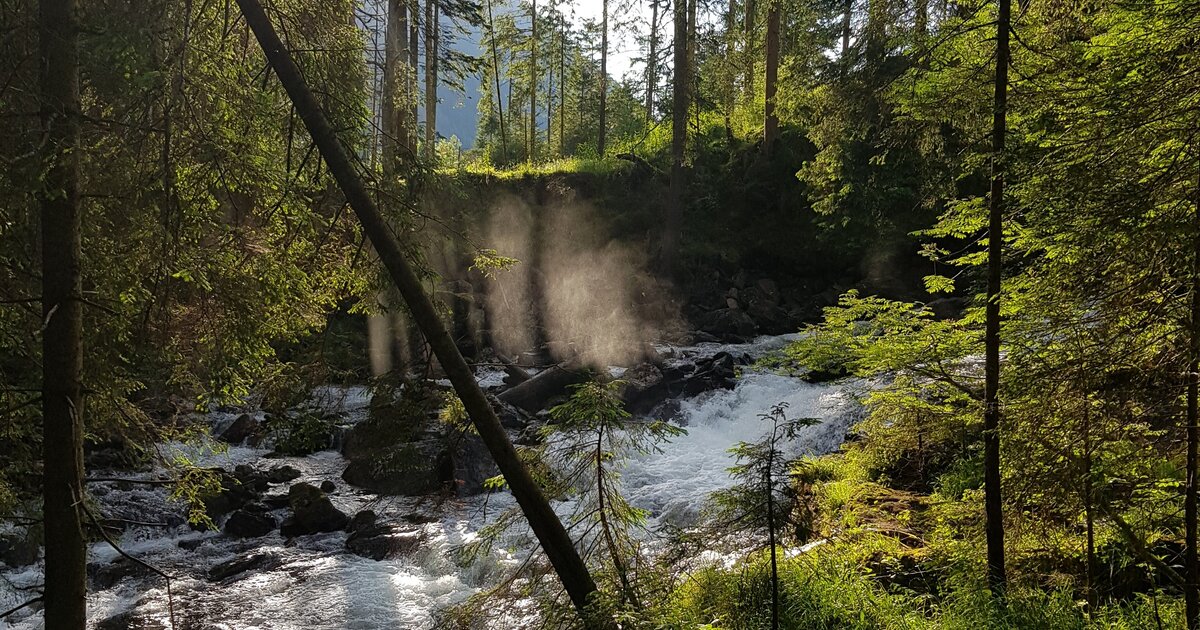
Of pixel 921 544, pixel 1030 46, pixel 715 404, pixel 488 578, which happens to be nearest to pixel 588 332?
pixel 715 404

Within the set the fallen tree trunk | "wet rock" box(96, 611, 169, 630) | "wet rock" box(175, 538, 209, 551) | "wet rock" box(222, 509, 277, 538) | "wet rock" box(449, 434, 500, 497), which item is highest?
the fallen tree trunk

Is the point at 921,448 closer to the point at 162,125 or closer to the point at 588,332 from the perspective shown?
the point at 162,125

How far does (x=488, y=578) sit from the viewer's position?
28.4 feet

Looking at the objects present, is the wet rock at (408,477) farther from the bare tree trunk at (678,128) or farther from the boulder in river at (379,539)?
A: the bare tree trunk at (678,128)

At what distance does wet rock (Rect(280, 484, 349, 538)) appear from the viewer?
9938 millimetres

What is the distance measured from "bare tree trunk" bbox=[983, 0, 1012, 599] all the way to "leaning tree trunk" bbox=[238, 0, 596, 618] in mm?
3295

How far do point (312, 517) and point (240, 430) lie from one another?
503cm

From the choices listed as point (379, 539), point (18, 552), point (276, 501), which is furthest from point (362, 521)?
point (18, 552)

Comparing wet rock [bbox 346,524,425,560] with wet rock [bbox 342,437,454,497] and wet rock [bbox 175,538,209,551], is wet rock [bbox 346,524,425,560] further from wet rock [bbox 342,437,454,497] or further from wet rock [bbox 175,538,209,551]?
wet rock [bbox 175,538,209,551]

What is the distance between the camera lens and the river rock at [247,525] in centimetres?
984

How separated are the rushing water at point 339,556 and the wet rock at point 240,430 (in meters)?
0.43

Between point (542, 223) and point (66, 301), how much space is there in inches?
833

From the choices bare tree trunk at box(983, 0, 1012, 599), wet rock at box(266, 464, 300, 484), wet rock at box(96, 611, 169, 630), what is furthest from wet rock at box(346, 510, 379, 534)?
bare tree trunk at box(983, 0, 1012, 599)

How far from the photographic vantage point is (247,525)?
988 centimetres
